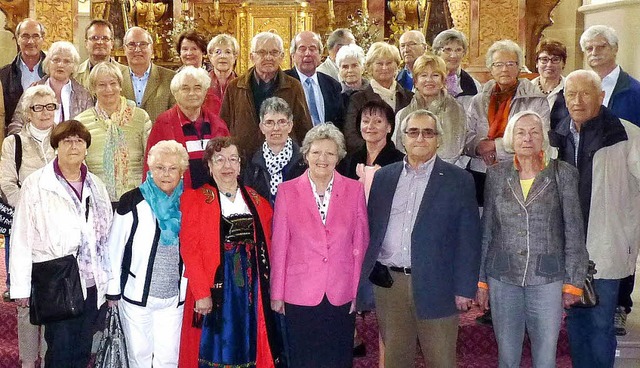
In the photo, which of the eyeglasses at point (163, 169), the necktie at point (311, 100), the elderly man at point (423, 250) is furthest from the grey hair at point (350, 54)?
the eyeglasses at point (163, 169)

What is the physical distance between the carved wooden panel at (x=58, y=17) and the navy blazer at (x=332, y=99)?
211 inches

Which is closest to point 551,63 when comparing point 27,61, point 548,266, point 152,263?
point 548,266

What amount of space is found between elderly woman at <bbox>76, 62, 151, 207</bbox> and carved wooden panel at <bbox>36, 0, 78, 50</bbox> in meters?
5.66

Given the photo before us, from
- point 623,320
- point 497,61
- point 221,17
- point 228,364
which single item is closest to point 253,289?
point 228,364

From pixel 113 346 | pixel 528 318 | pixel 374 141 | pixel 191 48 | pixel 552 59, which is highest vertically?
pixel 191 48

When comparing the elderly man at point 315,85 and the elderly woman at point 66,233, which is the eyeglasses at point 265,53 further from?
the elderly woman at point 66,233

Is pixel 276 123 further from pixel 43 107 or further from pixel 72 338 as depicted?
pixel 72 338

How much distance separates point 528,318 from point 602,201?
79 centimetres

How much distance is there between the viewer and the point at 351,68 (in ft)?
17.6

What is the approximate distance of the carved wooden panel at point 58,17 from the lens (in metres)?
9.91

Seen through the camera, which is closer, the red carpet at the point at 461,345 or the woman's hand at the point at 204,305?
the woman's hand at the point at 204,305

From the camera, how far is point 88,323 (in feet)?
13.3

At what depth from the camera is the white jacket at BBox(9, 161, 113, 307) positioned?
154 inches

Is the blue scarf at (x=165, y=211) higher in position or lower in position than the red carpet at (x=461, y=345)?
higher
